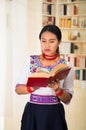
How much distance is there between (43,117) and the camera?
4.81ft

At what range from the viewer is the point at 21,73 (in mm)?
1521

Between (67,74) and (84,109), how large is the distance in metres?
1.67

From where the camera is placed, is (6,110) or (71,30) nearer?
(6,110)

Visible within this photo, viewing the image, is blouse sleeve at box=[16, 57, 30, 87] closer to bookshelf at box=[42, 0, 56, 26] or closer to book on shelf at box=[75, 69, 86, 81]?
bookshelf at box=[42, 0, 56, 26]

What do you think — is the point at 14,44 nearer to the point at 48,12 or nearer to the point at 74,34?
the point at 48,12

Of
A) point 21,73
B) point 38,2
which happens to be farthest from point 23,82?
point 38,2

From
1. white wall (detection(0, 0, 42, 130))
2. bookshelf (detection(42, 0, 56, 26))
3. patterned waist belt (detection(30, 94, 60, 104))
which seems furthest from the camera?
bookshelf (detection(42, 0, 56, 26))

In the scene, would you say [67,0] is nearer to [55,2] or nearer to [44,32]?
[55,2]

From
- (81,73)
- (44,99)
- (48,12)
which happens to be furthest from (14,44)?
(44,99)

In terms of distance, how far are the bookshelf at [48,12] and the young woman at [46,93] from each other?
1511mm

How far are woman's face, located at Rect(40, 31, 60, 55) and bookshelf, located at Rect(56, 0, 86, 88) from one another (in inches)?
62.5

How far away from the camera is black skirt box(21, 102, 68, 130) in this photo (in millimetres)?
1466

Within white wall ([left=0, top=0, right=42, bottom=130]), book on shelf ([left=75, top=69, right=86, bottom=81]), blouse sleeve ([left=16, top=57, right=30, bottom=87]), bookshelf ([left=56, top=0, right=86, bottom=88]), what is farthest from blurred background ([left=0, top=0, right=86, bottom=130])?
blouse sleeve ([left=16, top=57, right=30, bottom=87])

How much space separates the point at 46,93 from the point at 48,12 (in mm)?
1802
